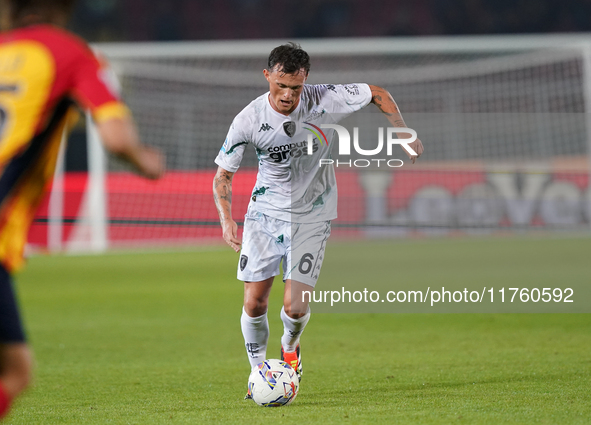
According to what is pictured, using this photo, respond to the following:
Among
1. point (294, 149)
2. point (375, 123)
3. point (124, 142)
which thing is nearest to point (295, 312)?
point (294, 149)

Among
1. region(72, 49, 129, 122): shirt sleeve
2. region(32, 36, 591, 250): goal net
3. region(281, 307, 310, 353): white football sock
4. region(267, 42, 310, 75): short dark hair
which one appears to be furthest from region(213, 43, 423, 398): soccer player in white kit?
region(32, 36, 591, 250): goal net

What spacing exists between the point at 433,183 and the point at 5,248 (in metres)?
14.3

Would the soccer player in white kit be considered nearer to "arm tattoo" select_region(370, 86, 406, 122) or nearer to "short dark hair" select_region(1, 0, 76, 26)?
"arm tattoo" select_region(370, 86, 406, 122)

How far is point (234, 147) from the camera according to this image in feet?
17.6

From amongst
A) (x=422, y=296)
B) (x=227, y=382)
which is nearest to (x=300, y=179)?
(x=227, y=382)

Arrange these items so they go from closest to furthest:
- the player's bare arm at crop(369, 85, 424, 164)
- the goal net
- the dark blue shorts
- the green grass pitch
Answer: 1. the dark blue shorts
2. the green grass pitch
3. the player's bare arm at crop(369, 85, 424, 164)
4. the goal net

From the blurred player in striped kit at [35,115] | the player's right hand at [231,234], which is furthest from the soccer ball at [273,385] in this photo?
the blurred player in striped kit at [35,115]

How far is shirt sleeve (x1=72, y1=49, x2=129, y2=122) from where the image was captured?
2557 millimetres

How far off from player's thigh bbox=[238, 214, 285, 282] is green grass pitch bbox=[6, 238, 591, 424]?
2.49ft

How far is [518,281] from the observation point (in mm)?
10320

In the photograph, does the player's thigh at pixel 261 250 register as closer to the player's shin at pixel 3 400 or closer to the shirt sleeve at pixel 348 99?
the shirt sleeve at pixel 348 99

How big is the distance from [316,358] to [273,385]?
75.9 inches

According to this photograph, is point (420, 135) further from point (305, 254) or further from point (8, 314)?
point (8, 314)

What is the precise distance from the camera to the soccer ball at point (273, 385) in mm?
4797
